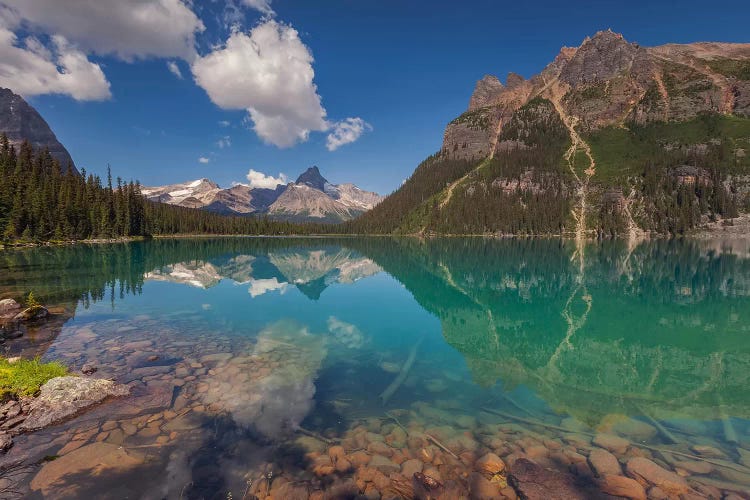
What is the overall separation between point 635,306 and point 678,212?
671 feet

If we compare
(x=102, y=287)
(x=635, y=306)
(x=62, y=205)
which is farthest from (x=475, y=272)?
(x=62, y=205)

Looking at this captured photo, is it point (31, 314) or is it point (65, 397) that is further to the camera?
point (31, 314)

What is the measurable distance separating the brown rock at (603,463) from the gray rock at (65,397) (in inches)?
681

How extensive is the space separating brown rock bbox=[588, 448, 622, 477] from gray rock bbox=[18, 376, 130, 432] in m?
17.3

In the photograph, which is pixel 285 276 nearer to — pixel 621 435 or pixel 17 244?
pixel 621 435

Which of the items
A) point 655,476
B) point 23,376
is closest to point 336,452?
point 655,476

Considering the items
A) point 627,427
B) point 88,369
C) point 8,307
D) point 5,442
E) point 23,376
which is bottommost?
point 627,427

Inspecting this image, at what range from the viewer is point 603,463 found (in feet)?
35.2

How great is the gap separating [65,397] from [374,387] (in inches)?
474

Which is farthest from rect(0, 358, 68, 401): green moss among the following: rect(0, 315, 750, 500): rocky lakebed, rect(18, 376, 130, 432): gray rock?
rect(0, 315, 750, 500): rocky lakebed

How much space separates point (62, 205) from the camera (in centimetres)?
10150

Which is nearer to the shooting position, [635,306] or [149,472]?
[149,472]

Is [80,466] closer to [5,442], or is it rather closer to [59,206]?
[5,442]

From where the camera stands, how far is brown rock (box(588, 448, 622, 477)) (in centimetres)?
1031
